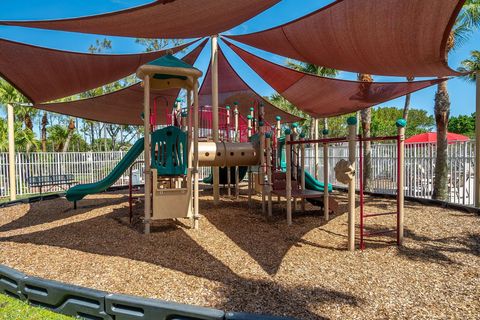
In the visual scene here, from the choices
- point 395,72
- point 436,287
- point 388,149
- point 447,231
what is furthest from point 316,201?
point 388,149

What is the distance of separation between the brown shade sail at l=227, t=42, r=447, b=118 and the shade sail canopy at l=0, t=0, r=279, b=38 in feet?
14.1

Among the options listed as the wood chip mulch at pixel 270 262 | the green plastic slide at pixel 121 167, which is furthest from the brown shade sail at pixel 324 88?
Answer: the green plastic slide at pixel 121 167

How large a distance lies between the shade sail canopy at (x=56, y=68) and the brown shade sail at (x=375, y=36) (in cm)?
272

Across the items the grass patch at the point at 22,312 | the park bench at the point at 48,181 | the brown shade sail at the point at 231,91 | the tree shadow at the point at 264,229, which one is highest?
the brown shade sail at the point at 231,91

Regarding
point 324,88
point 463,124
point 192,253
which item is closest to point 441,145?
point 324,88

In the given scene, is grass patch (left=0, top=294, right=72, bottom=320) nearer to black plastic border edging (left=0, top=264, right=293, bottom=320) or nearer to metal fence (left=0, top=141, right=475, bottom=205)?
black plastic border edging (left=0, top=264, right=293, bottom=320)

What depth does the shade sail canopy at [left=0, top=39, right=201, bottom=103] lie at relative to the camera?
5652 millimetres

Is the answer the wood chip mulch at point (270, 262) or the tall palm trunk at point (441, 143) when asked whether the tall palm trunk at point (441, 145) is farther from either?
the wood chip mulch at point (270, 262)

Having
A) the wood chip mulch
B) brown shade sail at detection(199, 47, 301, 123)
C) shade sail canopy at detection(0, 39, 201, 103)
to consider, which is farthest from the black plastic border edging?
brown shade sail at detection(199, 47, 301, 123)

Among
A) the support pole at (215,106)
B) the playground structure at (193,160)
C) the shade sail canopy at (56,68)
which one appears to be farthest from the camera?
the support pole at (215,106)

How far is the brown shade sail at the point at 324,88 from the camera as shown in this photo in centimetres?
820

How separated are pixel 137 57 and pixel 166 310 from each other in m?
6.62

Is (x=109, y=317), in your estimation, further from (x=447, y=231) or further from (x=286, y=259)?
(x=447, y=231)

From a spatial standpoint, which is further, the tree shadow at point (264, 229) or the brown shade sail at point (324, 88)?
the brown shade sail at point (324, 88)
